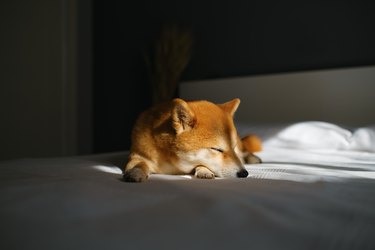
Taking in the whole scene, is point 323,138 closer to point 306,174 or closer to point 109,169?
point 306,174

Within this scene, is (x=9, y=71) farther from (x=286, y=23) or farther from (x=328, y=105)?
(x=328, y=105)

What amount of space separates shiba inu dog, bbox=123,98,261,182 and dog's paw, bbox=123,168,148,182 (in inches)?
1.7

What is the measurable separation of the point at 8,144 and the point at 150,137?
241 centimetres

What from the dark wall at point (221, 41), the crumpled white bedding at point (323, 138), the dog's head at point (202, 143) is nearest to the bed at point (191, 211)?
the dog's head at point (202, 143)

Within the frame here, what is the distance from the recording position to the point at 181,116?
101 cm

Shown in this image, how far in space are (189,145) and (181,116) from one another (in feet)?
0.35

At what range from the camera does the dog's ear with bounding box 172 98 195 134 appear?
98cm

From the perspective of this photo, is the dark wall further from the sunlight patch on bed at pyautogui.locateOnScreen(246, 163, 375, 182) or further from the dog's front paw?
the dog's front paw

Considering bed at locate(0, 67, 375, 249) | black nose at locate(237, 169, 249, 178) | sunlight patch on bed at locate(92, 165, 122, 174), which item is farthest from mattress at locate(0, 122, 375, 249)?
sunlight patch on bed at locate(92, 165, 122, 174)

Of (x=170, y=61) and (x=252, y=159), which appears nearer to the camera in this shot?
(x=252, y=159)

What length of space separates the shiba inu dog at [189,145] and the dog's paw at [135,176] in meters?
0.04

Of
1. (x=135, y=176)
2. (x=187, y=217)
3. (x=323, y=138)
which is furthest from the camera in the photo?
(x=323, y=138)

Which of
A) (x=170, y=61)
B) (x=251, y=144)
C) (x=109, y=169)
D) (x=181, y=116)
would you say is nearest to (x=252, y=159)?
(x=251, y=144)

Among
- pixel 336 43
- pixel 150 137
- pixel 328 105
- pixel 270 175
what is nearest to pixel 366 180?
pixel 270 175
